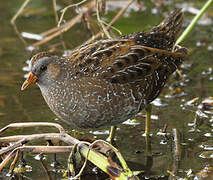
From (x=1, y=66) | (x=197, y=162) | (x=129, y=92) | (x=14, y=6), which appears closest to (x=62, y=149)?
(x=129, y=92)

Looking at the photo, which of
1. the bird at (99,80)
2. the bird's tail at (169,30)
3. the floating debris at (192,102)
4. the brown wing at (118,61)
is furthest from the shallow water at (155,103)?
the bird's tail at (169,30)

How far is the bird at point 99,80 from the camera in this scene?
5.00 meters

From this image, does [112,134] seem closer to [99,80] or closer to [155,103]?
[99,80]

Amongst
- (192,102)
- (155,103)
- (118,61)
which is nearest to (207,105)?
(192,102)

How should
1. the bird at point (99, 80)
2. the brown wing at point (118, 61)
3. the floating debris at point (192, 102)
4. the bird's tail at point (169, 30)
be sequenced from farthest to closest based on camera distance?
1. the floating debris at point (192, 102)
2. the bird's tail at point (169, 30)
3. the brown wing at point (118, 61)
4. the bird at point (99, 80)

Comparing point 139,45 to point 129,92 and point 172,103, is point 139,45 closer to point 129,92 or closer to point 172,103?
point 129,92

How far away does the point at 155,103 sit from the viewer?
654 cm

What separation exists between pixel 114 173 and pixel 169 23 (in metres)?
2.25

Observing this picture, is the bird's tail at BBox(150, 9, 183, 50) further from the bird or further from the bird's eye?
the bird's eye

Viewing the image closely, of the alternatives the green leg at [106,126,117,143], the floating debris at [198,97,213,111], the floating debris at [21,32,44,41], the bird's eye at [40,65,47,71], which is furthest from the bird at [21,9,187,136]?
the floating debris at [21,32,44,41]

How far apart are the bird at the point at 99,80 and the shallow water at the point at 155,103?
519 millimetres

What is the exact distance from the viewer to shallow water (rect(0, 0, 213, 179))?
5211 millimetres

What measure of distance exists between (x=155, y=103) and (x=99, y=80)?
165 centimetres

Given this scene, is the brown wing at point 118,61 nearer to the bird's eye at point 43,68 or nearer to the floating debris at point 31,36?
the bird's eye at point 43,68
